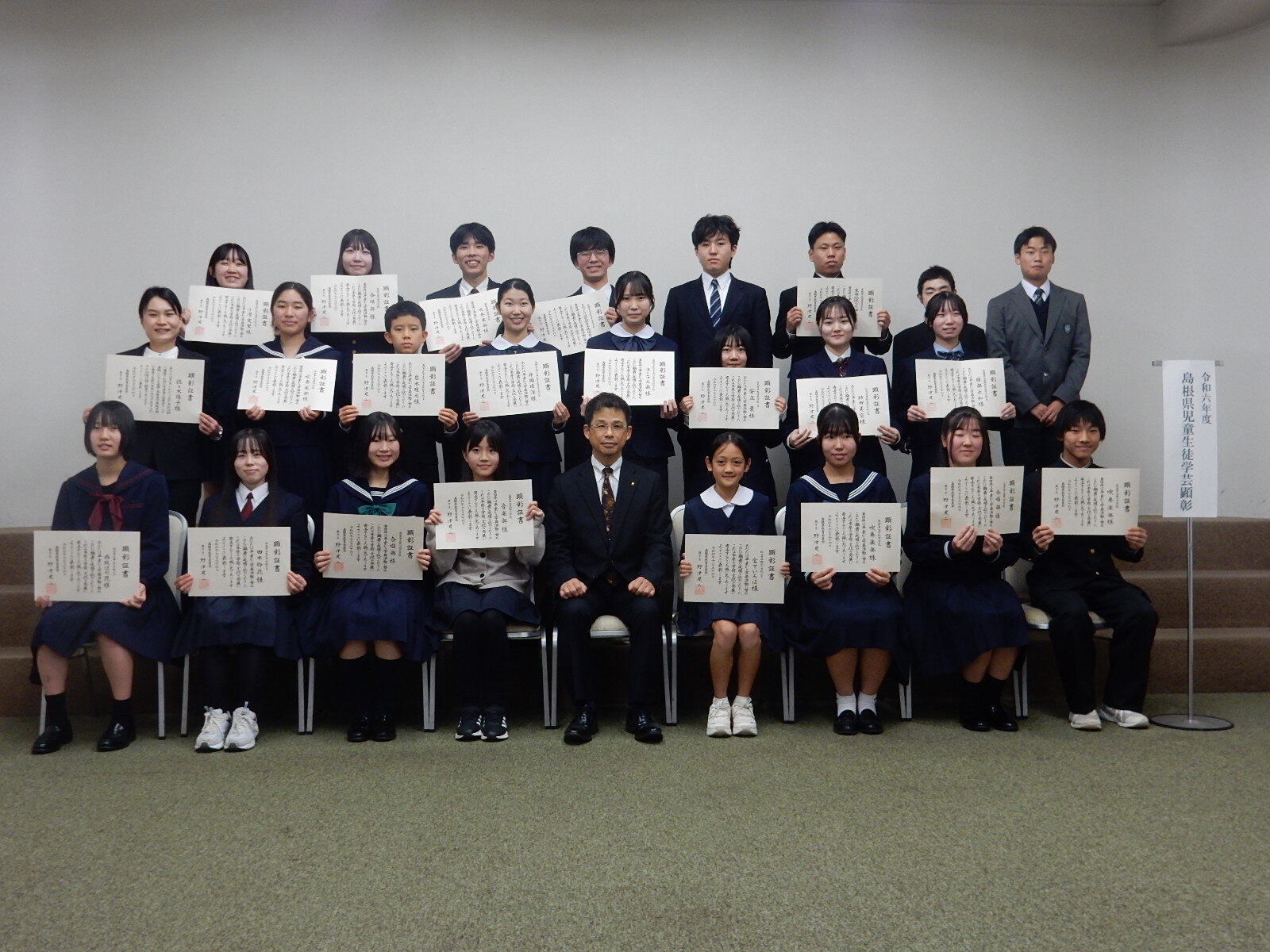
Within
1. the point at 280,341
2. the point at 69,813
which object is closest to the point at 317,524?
the point at 280,341

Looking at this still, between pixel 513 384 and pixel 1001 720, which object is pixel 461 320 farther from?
pixel 1001 720

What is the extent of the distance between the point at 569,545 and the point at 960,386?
1.91 metres

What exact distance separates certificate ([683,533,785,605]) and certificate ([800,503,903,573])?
0.16 meters

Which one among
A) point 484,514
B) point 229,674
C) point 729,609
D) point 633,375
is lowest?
point 229,674

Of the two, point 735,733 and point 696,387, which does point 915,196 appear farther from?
point 735,733

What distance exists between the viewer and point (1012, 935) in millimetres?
2254

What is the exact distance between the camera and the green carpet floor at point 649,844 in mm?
2305

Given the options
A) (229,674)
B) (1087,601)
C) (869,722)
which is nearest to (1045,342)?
(1087,601)

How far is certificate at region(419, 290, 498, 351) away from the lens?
4.73 m

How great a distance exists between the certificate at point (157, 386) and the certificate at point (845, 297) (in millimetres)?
2813

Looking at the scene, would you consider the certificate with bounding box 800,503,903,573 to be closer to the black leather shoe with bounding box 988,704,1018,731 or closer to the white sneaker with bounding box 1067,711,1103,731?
the black leather shoe with bounding box 988,704,1018,731

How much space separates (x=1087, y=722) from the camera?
4055 mm

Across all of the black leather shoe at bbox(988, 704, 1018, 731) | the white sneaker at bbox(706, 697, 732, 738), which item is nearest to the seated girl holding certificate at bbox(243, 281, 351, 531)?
the white sneaker at bbox(706, 697, 732, 738)

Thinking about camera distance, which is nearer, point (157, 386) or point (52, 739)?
point (52, 739)
